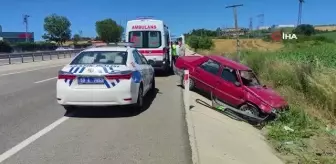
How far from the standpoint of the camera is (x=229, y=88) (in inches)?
506

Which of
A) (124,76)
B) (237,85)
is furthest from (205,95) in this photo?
(124,76)

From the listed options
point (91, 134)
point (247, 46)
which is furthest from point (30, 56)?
point (247, 46)

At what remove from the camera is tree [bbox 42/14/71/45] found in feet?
317

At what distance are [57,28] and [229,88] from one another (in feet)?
293

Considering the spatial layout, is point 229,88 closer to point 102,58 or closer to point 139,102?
point 139,102

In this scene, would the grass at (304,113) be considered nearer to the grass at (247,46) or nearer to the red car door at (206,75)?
the red car door at (206,75)

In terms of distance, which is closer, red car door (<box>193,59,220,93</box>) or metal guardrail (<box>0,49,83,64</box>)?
red car door (<box>193,59,220,93</box>)

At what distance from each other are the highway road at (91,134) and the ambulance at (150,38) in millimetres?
8346

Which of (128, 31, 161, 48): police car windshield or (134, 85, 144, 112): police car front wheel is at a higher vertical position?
(128, 31, 161, 48): police car windshield

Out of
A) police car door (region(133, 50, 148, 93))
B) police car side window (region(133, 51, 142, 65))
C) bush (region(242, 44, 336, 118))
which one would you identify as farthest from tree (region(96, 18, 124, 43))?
police car side window (region(133, 51, 142, 65))

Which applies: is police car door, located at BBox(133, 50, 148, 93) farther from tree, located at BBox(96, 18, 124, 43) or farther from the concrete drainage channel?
tree, located at BBox(96, 18, 124, 43)

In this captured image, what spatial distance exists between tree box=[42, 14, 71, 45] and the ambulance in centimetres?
7991

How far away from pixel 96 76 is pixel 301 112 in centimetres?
643

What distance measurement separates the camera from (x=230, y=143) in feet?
26.6
